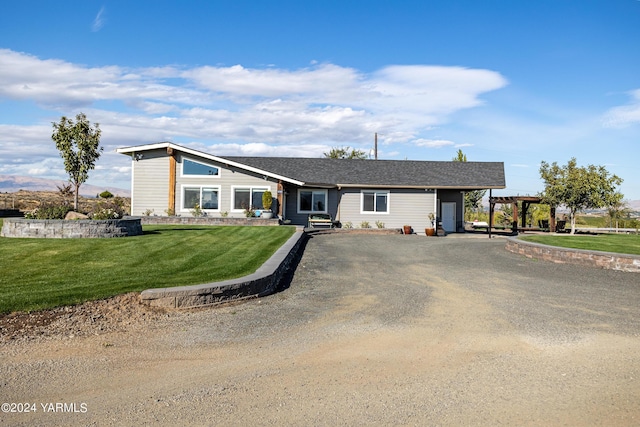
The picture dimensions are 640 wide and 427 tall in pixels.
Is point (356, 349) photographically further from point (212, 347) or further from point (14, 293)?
point (14, 293)

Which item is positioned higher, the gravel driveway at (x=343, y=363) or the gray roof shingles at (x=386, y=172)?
the gray roof shingles at (x=386, y=172)

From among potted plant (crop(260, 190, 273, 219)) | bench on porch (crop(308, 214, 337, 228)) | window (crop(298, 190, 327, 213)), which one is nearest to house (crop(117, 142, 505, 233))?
window (crop(298, 190, 327, 213))

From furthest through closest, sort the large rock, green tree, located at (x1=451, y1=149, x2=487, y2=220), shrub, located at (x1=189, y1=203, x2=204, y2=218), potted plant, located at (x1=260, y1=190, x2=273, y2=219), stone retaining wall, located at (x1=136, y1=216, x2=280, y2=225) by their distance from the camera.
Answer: green tree, located at (x1=451, y1=149, x2=487, y2=220) → shrub, located at (x1=189, y1=203, x2=204, y2=218) → potted plant, located at (x1=260, y1=190, x2=273, y2=219) → stone retaining wall, located at (x1=136, y1=216, x2=280, y2=225) → the large rock

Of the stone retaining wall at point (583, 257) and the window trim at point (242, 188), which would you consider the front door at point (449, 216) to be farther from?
the stone retaining wall at point (583, 257)

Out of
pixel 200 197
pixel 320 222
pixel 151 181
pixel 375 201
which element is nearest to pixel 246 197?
pixel 200 197

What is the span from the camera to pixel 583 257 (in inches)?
568

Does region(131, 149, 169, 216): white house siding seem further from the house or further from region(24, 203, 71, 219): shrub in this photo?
region(24, 203, 71, 219): shrub

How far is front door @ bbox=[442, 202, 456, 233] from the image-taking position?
3228 cm

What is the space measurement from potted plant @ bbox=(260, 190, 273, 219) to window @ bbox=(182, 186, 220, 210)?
2705mm

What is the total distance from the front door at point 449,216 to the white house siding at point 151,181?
663 inches

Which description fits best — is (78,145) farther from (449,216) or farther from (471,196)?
(471,196)

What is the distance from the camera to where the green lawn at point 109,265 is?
26.5 ft

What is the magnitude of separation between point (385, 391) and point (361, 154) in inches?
2237

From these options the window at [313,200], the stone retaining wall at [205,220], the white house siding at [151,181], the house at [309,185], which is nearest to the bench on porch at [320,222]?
the house at [309,185]
